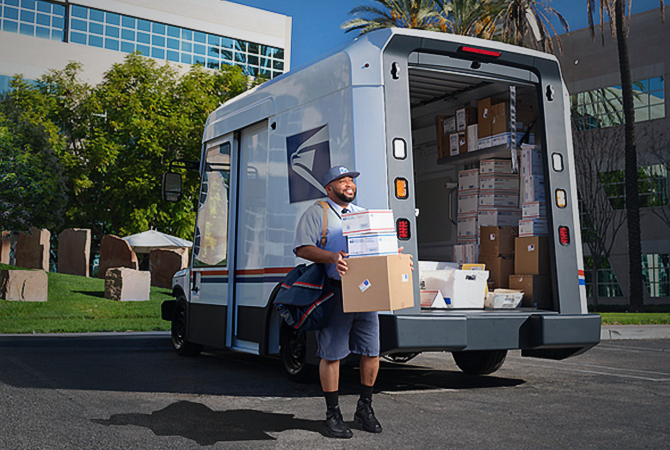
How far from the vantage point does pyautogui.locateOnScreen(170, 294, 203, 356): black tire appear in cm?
1023

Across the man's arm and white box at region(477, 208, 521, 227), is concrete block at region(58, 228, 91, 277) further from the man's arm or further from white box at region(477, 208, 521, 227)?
the man's arm

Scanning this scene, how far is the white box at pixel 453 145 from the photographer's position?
346 inches

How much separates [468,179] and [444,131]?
0.66 m

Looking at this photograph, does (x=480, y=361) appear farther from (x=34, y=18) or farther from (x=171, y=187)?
(x=34, y=18)

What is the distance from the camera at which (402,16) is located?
25.0 metres

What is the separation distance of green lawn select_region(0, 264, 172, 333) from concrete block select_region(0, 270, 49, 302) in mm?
401

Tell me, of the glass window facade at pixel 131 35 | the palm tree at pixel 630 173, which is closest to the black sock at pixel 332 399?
the palm tree at pixel 630 173

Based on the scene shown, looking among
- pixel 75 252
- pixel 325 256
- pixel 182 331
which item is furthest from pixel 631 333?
pixel 75 252

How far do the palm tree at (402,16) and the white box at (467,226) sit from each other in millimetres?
16046

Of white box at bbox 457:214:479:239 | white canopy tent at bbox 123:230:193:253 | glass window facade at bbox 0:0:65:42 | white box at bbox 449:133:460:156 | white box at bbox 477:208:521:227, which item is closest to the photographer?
white box at bbox 477:208:521:227

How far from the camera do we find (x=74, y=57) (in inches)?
1642

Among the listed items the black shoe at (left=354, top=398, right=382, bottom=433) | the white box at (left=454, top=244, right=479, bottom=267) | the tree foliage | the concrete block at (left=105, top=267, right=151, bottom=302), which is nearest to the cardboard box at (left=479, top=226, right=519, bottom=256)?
the white box at (left=454, top=244, right=479, bottom=267)

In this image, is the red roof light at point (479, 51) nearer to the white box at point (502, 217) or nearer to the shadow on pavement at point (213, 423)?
the white box at point (502, 217)

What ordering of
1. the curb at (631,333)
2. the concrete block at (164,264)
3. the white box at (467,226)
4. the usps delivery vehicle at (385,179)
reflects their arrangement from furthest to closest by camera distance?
1. the concrete block at (164,264)
2. the curb at (631,333)
3. the white box at (467,226)
4. the usps delivery vehicle at (385,179)
